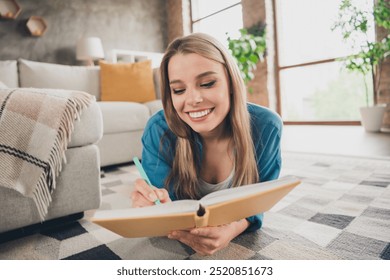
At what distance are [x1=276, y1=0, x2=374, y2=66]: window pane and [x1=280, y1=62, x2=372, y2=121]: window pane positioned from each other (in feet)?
0.47

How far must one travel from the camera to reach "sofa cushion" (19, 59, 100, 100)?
6.38 feet

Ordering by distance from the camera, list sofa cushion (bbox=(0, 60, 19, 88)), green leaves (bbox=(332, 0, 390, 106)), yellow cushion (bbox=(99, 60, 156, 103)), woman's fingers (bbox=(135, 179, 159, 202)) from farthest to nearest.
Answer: green leaves (bbox=(332, 0, 390, 106)) < yellow cushion (bbox=(99, 60, 156, 103)) < sofa cushion (bbox=(0, 60, 19, 88)) < woman's fingers (bbox=(135, 179, 159, 202))

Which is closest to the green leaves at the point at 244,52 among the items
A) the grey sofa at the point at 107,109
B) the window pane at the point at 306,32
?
the window pane at the point at 306,32

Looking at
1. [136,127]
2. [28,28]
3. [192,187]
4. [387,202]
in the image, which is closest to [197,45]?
[192,187]

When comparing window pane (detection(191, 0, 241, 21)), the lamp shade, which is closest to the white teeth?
the lamp shade

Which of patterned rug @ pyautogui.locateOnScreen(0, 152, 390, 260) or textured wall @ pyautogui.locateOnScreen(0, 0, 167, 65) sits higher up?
textured wall @ pyautogui.locateOnScreen(0, 0, 167, 65)

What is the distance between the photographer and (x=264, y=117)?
0.74m

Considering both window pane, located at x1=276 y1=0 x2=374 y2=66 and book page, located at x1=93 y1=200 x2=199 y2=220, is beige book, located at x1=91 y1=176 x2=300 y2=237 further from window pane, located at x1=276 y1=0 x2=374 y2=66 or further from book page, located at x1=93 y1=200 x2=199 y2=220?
window pane, located at x1=276 y1=0 x2=374 y2=66

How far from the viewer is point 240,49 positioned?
299 cm

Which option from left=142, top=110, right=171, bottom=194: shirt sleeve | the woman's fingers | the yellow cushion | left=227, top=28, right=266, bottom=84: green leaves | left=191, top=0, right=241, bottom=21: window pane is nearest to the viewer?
the woman's fingers

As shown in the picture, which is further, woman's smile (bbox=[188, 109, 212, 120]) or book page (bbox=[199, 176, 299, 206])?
woman's smile (bbox=[188, 109, 212, 120])

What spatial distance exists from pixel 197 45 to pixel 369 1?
8.49ft

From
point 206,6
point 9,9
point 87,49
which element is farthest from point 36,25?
Result: point 206,6
